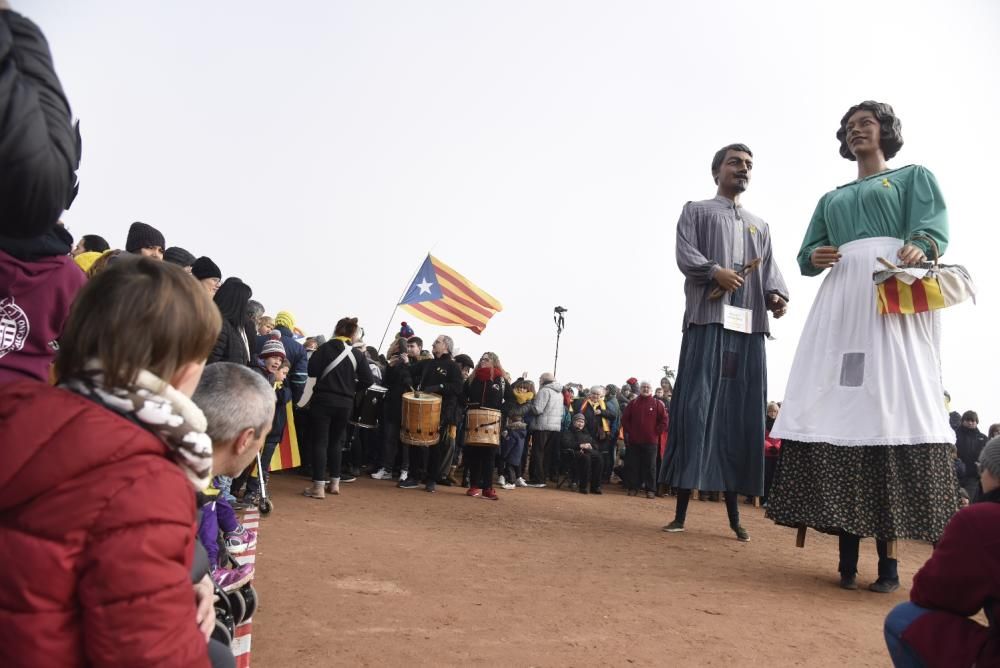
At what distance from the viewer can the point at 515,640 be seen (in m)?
3.10

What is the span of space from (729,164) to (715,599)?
4100mm

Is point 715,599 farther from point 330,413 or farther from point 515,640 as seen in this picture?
point 330,413

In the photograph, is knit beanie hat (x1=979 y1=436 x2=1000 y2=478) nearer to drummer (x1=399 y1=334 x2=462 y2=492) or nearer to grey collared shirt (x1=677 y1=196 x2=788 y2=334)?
grey collared shirt (x1=677 y1=196 x2=788 y2=334)

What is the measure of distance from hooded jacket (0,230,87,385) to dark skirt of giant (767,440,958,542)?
4082 millimetres

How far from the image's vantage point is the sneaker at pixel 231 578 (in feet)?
8.97

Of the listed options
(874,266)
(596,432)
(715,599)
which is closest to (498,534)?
(715,599)

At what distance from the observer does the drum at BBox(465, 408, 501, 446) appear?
966 cm

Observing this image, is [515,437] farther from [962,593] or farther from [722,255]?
[962,593]

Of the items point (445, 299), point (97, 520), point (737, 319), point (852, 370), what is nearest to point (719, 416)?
point (737, 319)

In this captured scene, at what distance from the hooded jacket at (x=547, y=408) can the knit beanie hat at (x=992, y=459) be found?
35.9 ft

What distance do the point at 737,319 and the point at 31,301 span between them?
5340 millimetres

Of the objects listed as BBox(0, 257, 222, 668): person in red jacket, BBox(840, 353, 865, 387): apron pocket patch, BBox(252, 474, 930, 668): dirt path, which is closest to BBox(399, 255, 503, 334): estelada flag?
BBox(252, 474, 930, 668): dirt path

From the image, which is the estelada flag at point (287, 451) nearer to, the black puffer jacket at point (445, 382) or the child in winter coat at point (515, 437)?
the black puffer jacket at point (445, 382)

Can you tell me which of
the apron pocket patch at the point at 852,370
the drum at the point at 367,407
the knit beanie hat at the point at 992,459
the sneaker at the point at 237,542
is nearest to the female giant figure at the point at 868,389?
the apron pocket patch at the point at 852,370
